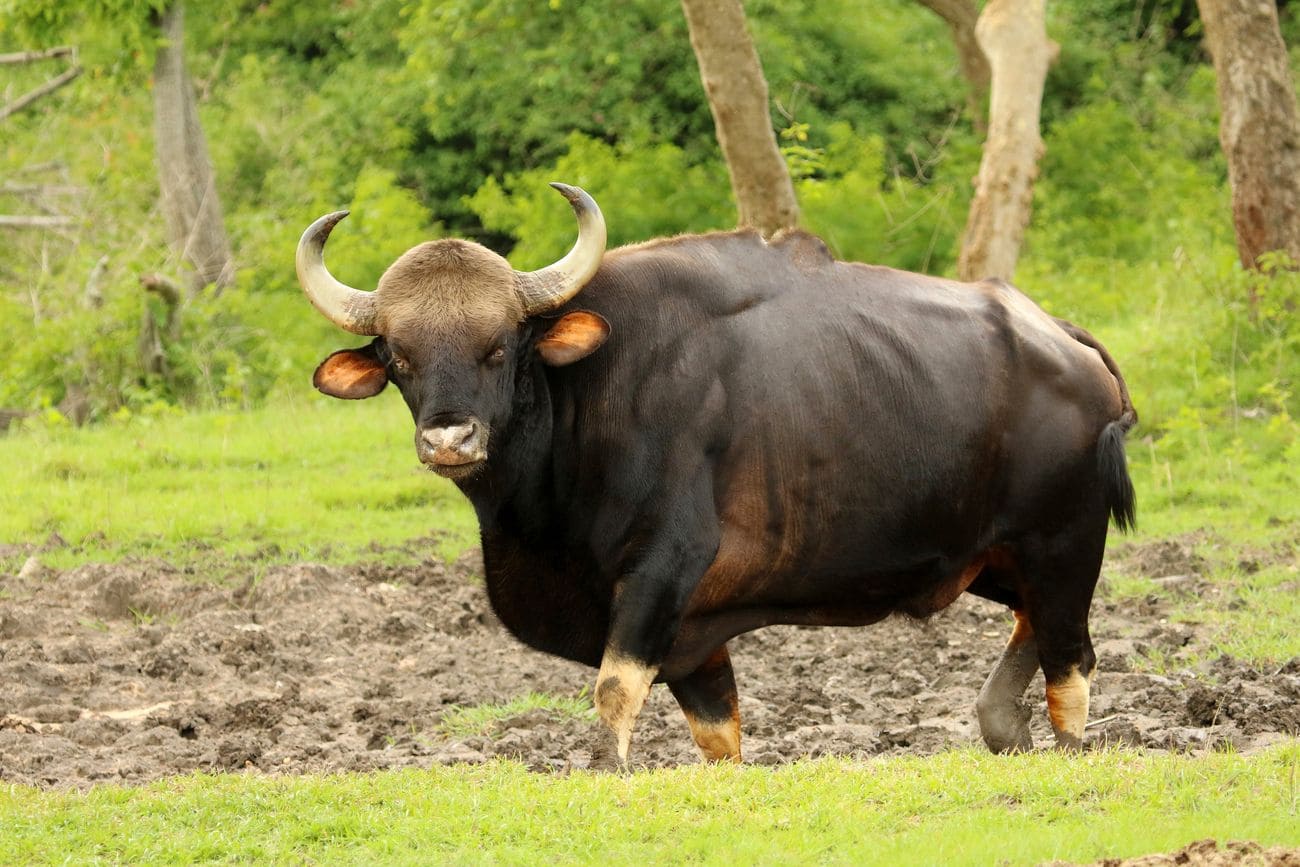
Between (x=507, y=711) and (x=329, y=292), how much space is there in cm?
258

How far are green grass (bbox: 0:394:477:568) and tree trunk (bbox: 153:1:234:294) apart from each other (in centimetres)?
493

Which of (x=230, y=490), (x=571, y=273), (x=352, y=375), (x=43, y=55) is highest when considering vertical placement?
(x=43, y=55)

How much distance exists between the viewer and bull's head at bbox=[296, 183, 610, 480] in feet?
21.7

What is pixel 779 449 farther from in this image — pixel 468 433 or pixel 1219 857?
pixel 1219 857

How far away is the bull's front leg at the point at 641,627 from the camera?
6840mm

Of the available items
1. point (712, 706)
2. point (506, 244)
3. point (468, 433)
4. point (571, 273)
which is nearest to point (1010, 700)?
point (712, 706)

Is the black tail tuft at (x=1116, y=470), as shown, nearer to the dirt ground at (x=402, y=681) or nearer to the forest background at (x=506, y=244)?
the dirt ground at (x=402, y=681)

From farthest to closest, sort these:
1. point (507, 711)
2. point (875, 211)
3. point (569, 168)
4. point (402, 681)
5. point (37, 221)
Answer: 1. point (569, 168)
2. point (37, 221)
3. point (875, 211)
4. point (402, 681)
5. point (507, 711)

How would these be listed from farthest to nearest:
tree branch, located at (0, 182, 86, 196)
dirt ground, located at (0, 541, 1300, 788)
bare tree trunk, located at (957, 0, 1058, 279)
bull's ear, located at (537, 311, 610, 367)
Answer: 1. tree branch, located at (0, 182, 86, 196)
2. bare tree trunk, located at (957, 0, 1058, 279)
3. dirt ground, located at (0, 541, 1300, 788)
4. bull's ear, located at (537, 311, 610, 367)

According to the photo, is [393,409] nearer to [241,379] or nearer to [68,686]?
[241,379]

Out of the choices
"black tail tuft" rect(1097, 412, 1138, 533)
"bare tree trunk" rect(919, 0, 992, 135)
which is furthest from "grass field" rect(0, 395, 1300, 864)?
"bare tree trunk" rect(919, 0, 992, 135)

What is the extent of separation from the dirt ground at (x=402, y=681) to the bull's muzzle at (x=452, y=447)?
1.18 meters

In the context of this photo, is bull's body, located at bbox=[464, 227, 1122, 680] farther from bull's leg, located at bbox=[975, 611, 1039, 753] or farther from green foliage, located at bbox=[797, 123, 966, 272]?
green foliage, located at bbox=[797, 123, 966, 272]

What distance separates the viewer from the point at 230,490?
13812 mm
